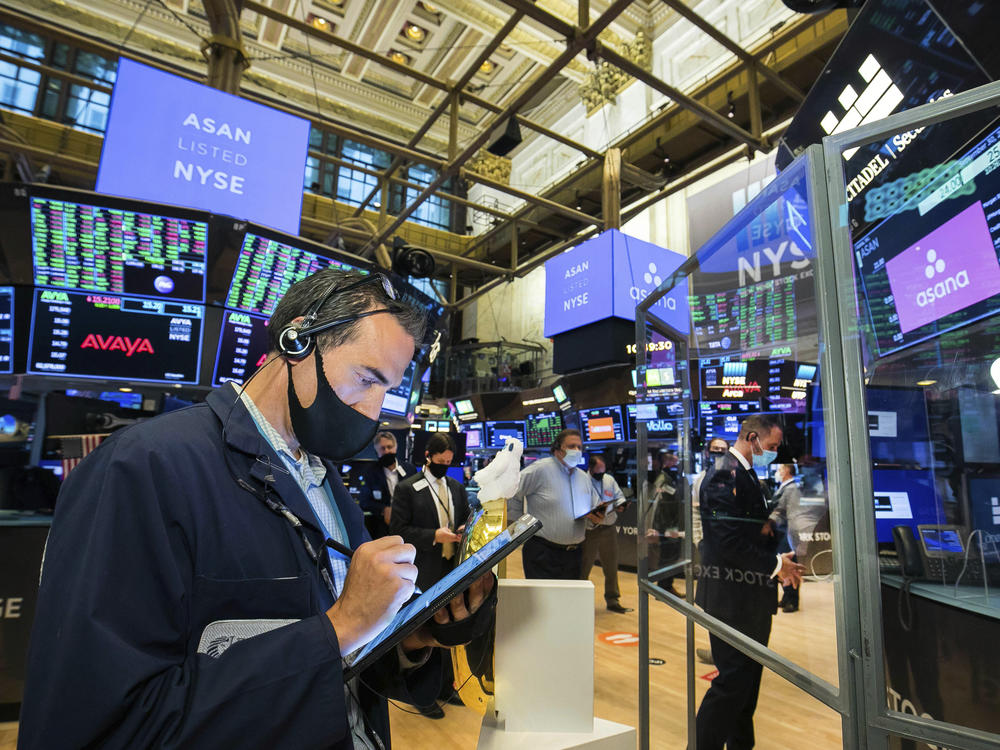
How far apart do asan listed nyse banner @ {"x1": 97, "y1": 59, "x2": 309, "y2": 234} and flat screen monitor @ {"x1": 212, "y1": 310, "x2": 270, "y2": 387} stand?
2.29ft

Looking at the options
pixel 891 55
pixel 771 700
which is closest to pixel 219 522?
pixel 891 55

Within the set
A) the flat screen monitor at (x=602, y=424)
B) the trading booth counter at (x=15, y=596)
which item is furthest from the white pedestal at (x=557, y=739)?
the flat screen monitor at (x=602, y=424)

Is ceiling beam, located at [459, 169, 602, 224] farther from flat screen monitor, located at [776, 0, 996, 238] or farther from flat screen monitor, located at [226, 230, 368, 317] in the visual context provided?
flat screen monitor, located at [776, 0, 996, 238]

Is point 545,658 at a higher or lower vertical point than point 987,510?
lower

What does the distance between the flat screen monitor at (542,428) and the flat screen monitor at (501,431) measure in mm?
247

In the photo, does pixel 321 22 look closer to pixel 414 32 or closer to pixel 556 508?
pixel 414 32

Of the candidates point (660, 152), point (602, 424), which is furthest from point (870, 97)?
point (660, 152)

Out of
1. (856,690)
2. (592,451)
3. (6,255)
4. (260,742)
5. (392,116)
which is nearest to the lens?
(260,742)

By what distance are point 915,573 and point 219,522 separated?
6.35 ft

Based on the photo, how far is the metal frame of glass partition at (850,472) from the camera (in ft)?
3.67

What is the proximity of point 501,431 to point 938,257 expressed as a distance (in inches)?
387

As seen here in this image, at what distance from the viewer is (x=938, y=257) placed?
2.00 metres

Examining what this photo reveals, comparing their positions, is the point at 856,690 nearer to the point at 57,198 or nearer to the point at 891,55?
the point at 891,55

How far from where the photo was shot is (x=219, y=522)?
2.90ft
